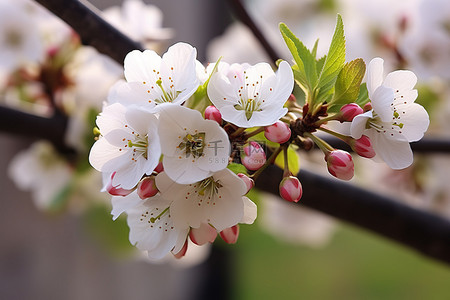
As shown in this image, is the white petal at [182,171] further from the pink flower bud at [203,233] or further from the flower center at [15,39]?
the flower center at [15,39]

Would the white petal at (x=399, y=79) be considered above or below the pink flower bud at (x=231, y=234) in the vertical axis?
above

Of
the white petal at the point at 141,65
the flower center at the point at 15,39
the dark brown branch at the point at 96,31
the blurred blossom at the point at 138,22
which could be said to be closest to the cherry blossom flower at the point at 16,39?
the flower center at the point at 15,39

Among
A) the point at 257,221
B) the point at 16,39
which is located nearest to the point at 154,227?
the point at 16,39

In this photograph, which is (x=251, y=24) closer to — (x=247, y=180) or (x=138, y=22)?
(x=138, y=22)

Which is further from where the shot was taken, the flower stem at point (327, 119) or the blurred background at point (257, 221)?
the blurred background at point (257, 221)

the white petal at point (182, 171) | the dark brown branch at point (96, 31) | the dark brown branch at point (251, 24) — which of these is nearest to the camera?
the white petal at point (182, 171)

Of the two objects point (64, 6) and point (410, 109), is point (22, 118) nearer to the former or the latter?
point (64, 6)

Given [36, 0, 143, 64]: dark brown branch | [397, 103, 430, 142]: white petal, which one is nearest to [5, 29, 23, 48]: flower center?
[36, 0, 143, 64]: dark brown branch

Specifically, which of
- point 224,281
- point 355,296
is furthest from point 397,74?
point 355,296
